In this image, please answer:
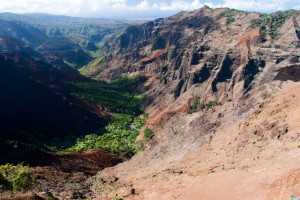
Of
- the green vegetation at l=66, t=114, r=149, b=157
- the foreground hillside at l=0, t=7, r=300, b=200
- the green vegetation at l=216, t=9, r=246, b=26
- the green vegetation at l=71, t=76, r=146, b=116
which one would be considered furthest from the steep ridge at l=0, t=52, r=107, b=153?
Result: the green vegetation at l=216, t=9, r=246, b=26

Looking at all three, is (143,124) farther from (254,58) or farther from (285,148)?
(285,148)

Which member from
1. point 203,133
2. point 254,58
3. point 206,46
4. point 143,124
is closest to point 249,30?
point 206,46

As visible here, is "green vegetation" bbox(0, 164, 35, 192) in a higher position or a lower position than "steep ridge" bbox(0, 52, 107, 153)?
higher

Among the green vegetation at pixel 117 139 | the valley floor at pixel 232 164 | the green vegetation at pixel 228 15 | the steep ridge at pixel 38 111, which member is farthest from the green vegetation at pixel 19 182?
the green vegetation at pixel 228 15

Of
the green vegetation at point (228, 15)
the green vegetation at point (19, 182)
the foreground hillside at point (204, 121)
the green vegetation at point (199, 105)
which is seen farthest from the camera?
the green vegetation at point (228, 15)

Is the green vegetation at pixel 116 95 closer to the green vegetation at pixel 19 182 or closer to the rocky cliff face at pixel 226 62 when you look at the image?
the rocky cliff face at pixel 226 62

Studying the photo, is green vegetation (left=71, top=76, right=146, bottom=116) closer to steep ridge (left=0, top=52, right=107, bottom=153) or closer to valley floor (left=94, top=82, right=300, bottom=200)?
steep ridge (left=0, top=52, right=107, bottom=153)
